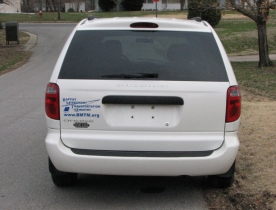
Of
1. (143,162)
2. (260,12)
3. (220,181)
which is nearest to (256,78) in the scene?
(260,12)

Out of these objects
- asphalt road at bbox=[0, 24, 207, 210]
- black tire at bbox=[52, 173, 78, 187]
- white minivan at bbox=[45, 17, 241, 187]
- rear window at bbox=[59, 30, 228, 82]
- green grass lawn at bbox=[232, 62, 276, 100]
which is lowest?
green grass lawn at bbox=[232, 62, 276, 100]

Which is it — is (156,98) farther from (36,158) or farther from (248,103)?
(248,103)

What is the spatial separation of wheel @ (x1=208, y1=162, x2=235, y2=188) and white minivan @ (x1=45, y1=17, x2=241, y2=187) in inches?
12.9

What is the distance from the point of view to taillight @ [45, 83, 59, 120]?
4633 mm

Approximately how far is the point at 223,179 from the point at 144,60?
1539 mm

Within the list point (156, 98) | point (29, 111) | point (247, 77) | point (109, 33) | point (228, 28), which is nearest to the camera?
point (156, 98)

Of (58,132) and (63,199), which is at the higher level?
(58,132)

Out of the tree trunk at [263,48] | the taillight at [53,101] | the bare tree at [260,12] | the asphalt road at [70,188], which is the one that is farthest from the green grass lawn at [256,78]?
the taillight at [53,101]

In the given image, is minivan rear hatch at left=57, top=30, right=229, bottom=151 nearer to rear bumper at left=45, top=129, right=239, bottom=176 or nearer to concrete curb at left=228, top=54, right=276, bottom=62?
Answer: rear bumper at left=45, top=129, right=239, bottom=176

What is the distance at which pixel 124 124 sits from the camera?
4590 millimetres

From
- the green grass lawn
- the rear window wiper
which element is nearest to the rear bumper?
the rear window wiper

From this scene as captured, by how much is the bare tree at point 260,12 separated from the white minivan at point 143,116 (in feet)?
35.5

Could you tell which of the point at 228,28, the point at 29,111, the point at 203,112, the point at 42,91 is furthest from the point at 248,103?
the point at 228,28

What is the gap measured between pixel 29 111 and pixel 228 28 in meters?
23.7
